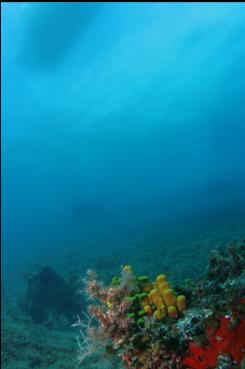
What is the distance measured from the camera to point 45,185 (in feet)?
487

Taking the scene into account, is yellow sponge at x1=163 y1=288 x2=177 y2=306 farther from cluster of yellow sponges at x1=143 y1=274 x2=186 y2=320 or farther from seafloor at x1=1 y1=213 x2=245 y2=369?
seafloor at x1=1 y1=213 x2=245 y2=369

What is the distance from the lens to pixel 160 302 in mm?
4809

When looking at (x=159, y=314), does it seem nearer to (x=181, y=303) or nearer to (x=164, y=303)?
(x=164, y=303)

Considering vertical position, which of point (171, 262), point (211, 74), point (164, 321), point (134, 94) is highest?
point (134, 94)

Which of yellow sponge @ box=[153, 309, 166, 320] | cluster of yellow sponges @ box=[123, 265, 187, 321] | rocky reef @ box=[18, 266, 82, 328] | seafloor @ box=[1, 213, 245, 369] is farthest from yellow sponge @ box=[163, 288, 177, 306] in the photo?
rocky reef @ box=[18, 266, 82, 328]

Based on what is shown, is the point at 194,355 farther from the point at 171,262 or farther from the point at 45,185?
the point at 45,185

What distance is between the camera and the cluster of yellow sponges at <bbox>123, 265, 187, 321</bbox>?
4645mm

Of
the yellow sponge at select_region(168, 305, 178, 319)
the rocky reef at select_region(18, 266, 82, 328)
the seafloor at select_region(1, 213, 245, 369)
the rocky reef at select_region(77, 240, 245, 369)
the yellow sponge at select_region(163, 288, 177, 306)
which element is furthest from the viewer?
the rocky reef at select_region(18, 266, 82, 328)

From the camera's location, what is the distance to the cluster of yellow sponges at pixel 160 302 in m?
4.64

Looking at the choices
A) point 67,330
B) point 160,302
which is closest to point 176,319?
point 160,302

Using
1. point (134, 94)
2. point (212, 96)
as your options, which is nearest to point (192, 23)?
point (212, 96)

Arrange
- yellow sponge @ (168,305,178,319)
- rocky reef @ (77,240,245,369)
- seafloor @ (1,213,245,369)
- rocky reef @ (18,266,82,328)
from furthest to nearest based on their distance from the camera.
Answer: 1. rocky reef @ (18,266,82,328)
2. seafloor @ (1,213,245,369)
3. yellow sponge @ (168,305,178,319)
4. rocky reef @ (77,240,245,369)

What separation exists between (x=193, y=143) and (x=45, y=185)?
226 feet

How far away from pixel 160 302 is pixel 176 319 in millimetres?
340
